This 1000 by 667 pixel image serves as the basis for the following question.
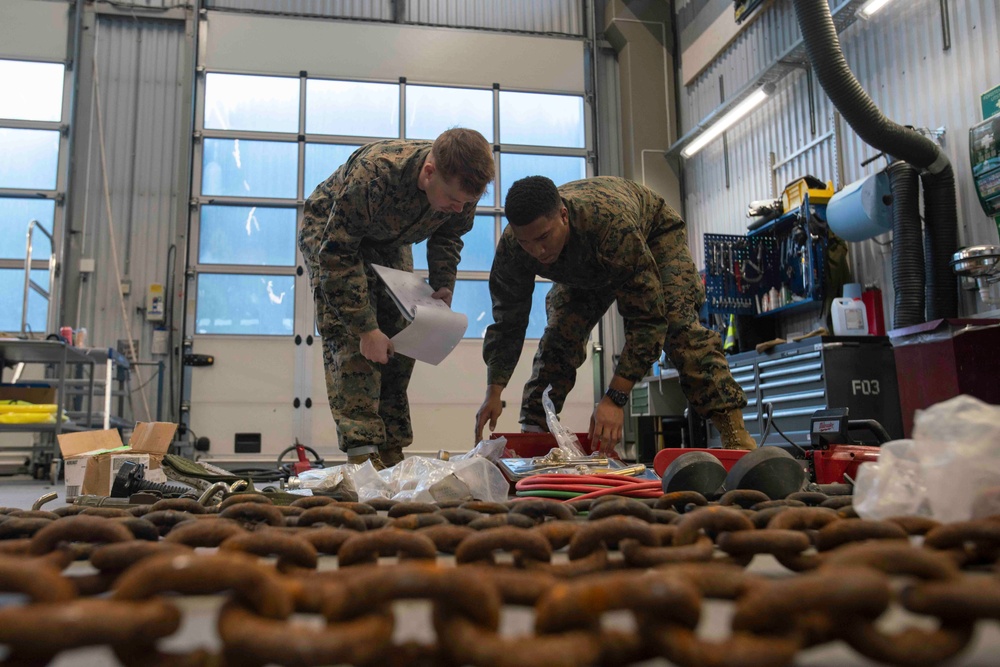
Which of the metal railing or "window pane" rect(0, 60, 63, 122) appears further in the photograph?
"window pane" rect(0, 60, 63, 122)

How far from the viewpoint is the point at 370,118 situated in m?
8.28

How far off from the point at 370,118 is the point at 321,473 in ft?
21.2

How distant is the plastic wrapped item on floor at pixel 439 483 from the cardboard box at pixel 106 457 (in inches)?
50.2

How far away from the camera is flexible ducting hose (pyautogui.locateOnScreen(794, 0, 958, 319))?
4523mm

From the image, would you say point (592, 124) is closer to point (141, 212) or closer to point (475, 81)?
point (475, 81)

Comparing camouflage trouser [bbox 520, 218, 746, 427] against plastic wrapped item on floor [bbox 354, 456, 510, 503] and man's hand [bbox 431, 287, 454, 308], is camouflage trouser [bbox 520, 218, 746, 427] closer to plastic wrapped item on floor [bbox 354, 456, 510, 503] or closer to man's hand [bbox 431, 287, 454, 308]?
man's hand [bbox 431, 287, 454, 308]

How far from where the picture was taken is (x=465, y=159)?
2.62m

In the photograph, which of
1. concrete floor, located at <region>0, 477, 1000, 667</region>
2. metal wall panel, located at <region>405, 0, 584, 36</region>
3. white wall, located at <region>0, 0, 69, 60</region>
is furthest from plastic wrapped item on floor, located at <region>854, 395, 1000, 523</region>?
white wall, located at <region>0, 0, 69, 60</region>

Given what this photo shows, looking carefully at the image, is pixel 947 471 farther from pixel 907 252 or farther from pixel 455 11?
pixel 455 11

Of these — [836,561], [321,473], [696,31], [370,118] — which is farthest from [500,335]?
[696,31]

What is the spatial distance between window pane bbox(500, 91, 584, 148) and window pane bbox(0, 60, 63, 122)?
4705 mm

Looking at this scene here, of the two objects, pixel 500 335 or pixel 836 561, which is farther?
pixel 500 335

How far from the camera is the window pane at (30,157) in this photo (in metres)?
7.77

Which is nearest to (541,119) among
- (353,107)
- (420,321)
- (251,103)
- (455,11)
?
(455,11)
